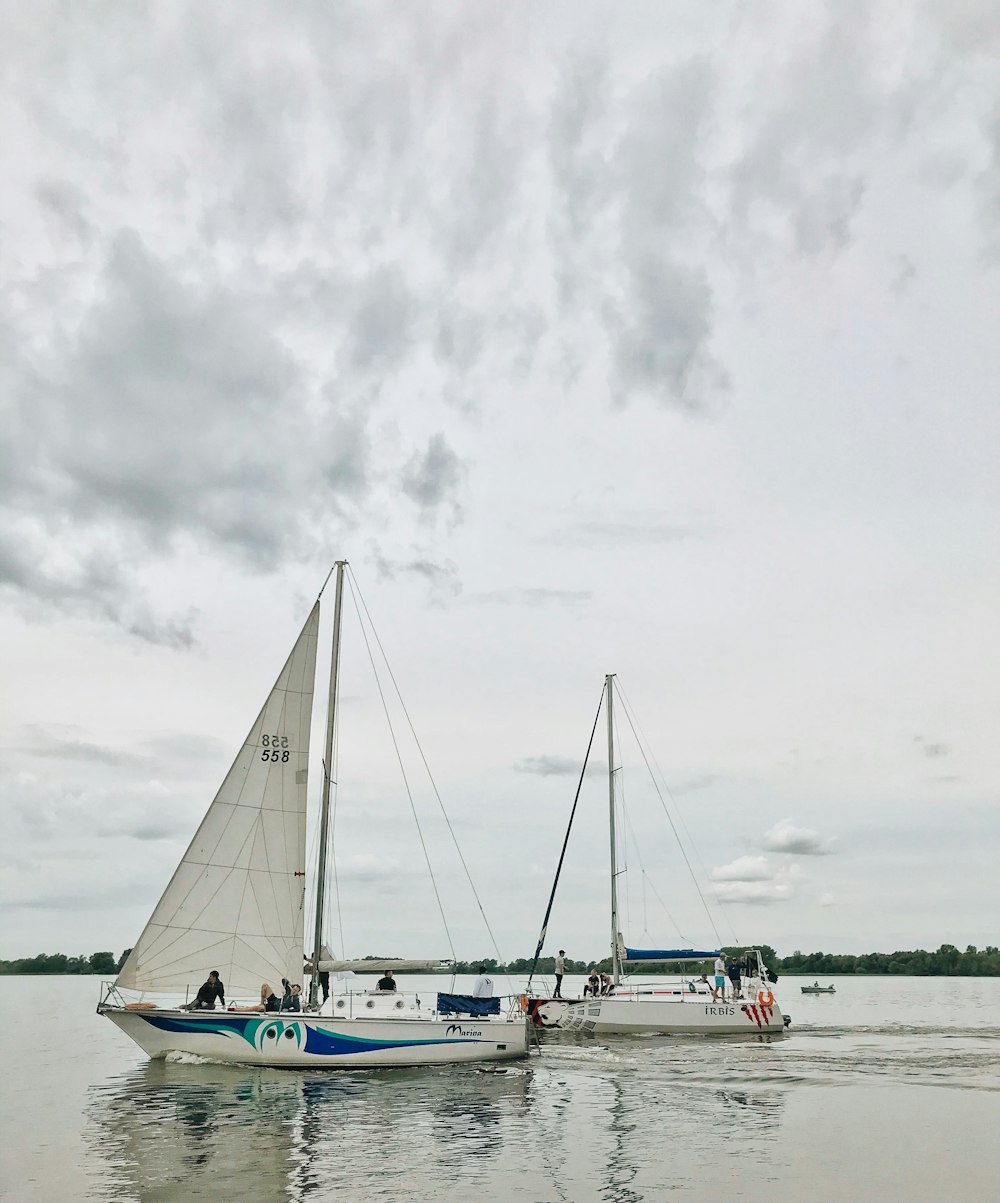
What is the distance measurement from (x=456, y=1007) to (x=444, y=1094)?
322cm

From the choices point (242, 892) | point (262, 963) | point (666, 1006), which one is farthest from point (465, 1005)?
point (666, 1006)

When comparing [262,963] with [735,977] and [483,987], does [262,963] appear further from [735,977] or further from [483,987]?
[735,977]

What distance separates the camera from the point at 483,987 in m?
29.9

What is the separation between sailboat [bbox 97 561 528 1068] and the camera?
27.8 meters

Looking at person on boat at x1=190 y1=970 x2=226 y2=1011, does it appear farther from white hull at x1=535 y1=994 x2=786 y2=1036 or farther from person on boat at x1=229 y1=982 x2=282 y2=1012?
white hull at x1=535 y1=994 x2=786 y2=1036

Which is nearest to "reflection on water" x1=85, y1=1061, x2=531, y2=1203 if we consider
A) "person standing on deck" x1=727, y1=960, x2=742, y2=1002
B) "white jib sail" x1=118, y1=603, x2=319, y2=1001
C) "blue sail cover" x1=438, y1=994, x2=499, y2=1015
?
"blue sail cover" x1=438, y1=994, x2=499, y2=1015

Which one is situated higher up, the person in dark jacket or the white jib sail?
the white jib sail

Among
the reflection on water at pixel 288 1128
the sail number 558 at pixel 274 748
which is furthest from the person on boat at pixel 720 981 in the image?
the sail number 558 at pixel 274 748

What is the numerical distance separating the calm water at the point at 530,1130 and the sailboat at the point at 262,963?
931 mm

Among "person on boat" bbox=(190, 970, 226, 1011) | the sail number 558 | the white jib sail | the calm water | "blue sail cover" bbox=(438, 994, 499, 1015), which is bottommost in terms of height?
the calm water

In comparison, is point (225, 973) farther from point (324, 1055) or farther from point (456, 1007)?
point (456, 1007)

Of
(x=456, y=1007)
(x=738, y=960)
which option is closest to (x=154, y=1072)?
(x=456, y=1007)

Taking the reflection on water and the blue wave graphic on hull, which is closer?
the reflection on water

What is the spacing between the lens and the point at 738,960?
1741 inches
